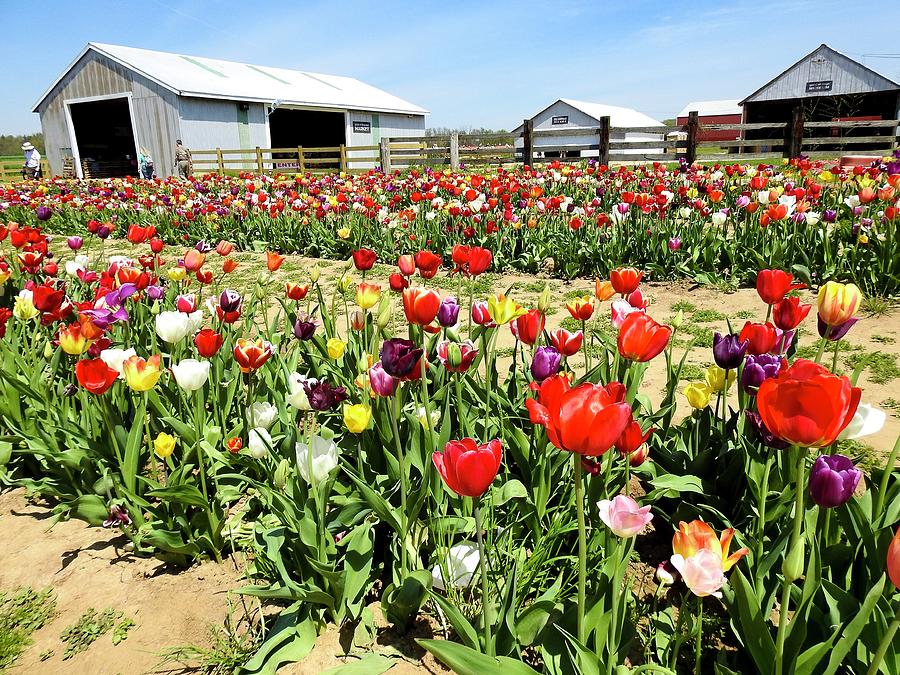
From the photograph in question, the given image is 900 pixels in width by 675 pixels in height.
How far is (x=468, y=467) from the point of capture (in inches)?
46.3

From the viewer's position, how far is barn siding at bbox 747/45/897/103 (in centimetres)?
3516

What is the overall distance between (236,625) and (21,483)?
1.42 m

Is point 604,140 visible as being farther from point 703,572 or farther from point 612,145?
point 703,572

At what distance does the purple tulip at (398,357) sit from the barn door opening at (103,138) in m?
30.2

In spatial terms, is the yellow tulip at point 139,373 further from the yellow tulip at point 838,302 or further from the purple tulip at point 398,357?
the yellow tulip at point 838,302

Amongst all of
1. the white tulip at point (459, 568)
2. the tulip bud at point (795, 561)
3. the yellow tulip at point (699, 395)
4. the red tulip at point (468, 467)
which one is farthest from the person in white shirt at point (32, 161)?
the tulip bud at point (795, 561)

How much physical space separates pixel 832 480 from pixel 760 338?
68 cm

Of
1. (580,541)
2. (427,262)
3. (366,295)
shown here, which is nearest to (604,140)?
(427,262)

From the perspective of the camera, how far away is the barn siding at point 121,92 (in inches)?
982

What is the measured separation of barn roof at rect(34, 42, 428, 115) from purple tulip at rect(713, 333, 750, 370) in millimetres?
26641

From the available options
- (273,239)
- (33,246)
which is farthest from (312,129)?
(33,246)

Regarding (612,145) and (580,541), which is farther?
(612,145)

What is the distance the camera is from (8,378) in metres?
2.71

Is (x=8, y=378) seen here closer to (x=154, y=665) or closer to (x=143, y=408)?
(x=143, y=408)
